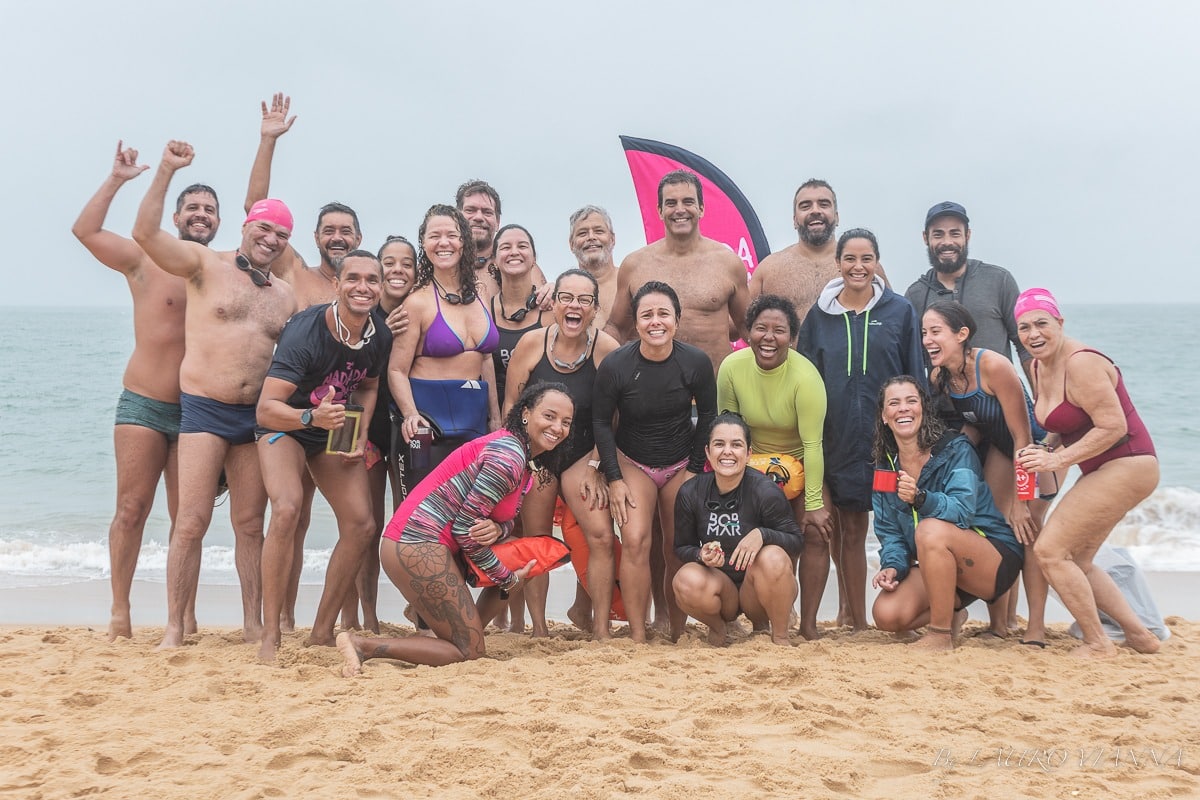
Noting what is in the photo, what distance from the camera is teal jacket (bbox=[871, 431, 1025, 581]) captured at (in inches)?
201

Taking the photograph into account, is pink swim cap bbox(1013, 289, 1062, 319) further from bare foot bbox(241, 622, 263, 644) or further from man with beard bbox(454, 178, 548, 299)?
bare foot bbox(241, 622, 263, 644)

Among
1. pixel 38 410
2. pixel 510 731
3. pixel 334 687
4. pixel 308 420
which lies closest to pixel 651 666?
pixel 510 731

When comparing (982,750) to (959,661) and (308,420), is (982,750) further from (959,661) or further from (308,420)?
(308,420)

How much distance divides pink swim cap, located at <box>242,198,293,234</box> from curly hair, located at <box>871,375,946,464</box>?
10.6 ft

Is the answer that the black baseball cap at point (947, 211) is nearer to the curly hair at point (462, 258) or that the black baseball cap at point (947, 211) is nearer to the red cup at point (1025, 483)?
the red cup at point (1025, 483)

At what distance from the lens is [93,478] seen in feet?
47.4

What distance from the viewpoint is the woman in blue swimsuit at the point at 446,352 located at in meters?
5.39

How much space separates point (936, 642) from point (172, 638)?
153 inches

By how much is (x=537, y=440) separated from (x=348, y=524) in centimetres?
108

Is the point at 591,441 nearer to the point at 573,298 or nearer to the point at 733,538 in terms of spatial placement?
the point at 573,298

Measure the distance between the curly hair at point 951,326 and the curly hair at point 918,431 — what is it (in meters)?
0.12

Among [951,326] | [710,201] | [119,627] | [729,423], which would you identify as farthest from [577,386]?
[710,201]

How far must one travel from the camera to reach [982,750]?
11.9 ft

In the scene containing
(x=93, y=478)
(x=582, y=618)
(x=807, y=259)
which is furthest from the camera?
(x=93, y=478)
